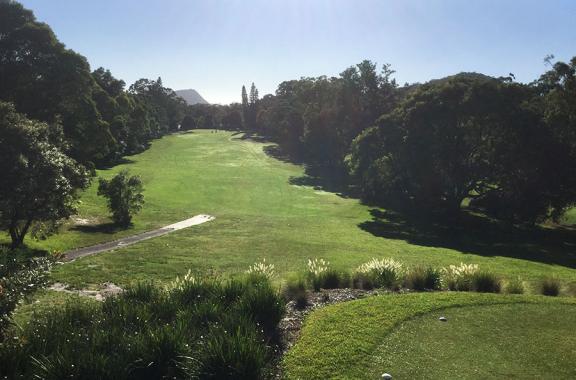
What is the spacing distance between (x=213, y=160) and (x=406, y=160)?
46075 millimetres

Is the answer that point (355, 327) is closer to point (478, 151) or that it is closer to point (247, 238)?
point (247, 238)

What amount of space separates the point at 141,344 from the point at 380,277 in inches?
378

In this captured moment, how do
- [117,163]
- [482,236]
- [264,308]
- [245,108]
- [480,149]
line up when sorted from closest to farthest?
1. [264,308]
2. [482,236]
3. [480,149]
4. [117,163]
5. [245,108]

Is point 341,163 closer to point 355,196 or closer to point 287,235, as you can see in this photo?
point 355,196

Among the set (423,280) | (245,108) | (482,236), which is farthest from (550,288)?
(245,108)

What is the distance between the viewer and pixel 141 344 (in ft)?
28.1

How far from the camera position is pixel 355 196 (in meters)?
62.2

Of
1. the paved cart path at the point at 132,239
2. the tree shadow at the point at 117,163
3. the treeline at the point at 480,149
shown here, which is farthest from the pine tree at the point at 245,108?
the paved cart path at the point at 132,239

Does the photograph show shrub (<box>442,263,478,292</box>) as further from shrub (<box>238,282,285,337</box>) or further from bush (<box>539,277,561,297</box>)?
shrub (<box>238,282,285,337</box>)

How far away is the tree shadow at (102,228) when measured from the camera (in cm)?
3316

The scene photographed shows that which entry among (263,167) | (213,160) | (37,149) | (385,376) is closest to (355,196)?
(263,167)

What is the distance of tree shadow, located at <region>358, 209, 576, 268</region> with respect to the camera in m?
32.8

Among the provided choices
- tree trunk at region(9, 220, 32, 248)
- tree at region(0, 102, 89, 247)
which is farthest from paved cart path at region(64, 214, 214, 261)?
tree at region(0, 102, 89, 247)

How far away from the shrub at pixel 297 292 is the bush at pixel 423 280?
3838 millimetres
